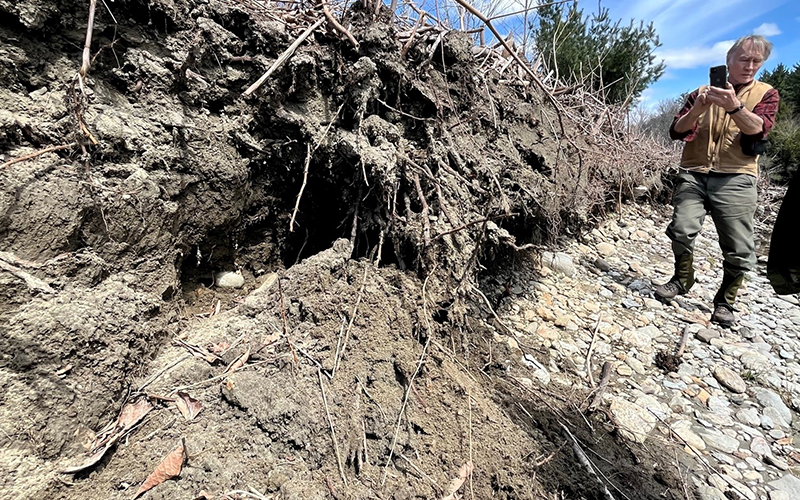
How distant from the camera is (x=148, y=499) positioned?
115 centimetres

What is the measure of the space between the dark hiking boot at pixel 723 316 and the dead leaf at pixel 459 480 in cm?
329

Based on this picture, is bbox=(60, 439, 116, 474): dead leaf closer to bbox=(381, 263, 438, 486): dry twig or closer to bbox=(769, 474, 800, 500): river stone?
bbox=(381, 263, 438, 486): dry twig

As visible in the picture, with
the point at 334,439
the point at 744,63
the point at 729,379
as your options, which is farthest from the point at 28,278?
the point at 744,63

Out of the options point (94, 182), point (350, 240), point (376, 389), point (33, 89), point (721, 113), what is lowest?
point (376, 389)

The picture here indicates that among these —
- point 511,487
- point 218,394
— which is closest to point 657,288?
point 511,487

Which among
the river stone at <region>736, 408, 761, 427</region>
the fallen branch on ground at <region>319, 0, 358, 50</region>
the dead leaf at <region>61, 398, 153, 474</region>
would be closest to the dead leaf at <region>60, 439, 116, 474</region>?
the dead leaf at <region>61, 398, 153, 474</region>

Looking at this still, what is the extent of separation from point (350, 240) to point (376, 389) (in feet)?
2.66

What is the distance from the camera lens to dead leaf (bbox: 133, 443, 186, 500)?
→ 1.18m

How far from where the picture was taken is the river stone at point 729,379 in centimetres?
273

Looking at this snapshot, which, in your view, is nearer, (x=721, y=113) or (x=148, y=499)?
(x=148, y=499)

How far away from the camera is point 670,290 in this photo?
12.5ft

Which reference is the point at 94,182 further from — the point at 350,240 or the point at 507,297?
the point at 507,297

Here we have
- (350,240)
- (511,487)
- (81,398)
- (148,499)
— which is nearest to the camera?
(148,499)

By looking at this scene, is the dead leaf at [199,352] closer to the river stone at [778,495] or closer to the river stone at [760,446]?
the river stone at [778,495]
